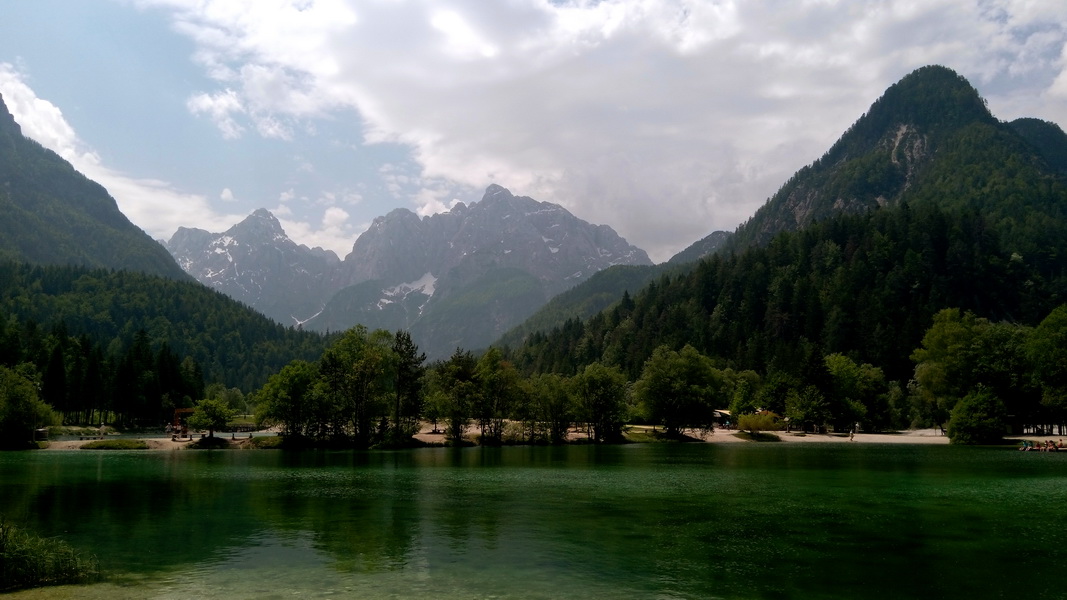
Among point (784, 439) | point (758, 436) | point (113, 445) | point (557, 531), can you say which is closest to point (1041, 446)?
point (784, 439)

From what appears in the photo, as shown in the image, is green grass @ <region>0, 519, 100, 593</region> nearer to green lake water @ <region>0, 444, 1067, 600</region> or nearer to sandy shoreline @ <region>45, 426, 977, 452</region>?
green lake water @ <region>0, 444, 1067, 600</region>

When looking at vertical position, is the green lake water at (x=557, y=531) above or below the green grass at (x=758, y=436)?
above

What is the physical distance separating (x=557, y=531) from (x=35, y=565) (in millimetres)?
20939

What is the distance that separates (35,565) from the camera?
2320 cm

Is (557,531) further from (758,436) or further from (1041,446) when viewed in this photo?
(758,436)

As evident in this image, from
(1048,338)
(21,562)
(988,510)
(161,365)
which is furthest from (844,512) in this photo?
(161,365)

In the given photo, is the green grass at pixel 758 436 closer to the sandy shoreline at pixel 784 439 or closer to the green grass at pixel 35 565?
the sandy shoreline at pixel 784 439

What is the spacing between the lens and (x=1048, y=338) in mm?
101625

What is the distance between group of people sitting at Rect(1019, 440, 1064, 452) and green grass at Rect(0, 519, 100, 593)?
10662cm

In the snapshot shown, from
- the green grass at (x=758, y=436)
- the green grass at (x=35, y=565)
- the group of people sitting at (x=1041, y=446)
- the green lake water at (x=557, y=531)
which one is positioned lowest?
the green grass at (x=758, y=436)

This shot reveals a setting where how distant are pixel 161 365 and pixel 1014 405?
16384cm

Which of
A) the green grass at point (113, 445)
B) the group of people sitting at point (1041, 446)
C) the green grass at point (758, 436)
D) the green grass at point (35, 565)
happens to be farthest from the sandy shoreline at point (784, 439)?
the green grass at point (35, 565)

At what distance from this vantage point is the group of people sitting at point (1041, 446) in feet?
306

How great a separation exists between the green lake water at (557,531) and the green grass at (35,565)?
1174 millimetres
